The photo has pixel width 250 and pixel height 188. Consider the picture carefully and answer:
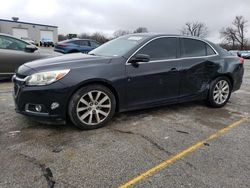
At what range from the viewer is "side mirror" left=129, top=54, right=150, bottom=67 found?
411 centimetres

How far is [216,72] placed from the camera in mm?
5176

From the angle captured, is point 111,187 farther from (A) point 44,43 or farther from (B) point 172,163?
(A) point 44,43

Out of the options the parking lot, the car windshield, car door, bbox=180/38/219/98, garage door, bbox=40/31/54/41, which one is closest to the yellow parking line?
the parking lot

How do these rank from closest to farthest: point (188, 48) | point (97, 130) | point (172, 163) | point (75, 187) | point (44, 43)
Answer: point (75, 187) < point (172, 163) < point (97, 130) < point (188, 48) < point (44, 43)

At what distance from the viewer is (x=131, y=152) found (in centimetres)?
320

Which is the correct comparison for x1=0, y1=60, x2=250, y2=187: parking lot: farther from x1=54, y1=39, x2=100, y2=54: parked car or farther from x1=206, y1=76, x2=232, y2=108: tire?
x1=54, y1=39, x2=100, y2=54: parked car

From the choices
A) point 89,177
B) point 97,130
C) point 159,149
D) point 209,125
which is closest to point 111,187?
point 89,177

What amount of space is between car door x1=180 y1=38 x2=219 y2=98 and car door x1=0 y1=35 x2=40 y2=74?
16.3 ft

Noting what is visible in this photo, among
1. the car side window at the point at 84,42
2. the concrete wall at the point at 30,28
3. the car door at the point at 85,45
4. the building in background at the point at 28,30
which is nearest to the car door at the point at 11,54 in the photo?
the car door at the point at 85,45

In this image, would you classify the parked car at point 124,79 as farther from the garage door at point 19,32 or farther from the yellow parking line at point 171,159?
the garage door at point 19,32

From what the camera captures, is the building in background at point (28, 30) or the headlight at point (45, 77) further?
the building in background at point (28, 30)

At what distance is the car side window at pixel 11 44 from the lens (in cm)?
746

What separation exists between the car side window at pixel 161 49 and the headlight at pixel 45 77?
1.40 m

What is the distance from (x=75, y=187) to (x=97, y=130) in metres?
1.49
